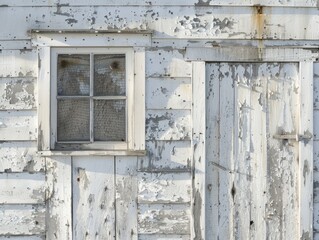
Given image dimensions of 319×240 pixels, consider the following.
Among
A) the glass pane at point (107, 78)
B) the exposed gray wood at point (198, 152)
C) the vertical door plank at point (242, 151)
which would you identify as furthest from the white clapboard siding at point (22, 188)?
the vertical door plank at point (242, 151)

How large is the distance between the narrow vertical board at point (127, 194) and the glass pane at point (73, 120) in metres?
0.36

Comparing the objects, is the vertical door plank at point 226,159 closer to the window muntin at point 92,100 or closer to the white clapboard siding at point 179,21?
the white clapboard siding at point 179,21

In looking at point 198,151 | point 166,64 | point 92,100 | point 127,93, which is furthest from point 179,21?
point 198,151

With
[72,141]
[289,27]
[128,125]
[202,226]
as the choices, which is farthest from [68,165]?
[289,27]

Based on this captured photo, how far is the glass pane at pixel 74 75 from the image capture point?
15.6 ft

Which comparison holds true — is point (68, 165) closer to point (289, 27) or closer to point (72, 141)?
point (72, 141)

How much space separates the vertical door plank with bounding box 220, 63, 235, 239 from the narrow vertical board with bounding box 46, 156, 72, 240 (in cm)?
117

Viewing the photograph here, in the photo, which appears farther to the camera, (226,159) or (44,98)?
(226,159)

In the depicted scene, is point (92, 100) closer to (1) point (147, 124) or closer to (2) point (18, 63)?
(1) point (147, 124)

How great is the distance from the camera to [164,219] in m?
4.75

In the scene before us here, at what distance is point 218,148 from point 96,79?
109cm

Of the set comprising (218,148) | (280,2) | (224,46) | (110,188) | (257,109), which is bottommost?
(110,188)

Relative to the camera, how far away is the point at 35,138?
4.71m

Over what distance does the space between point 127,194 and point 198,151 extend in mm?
641
